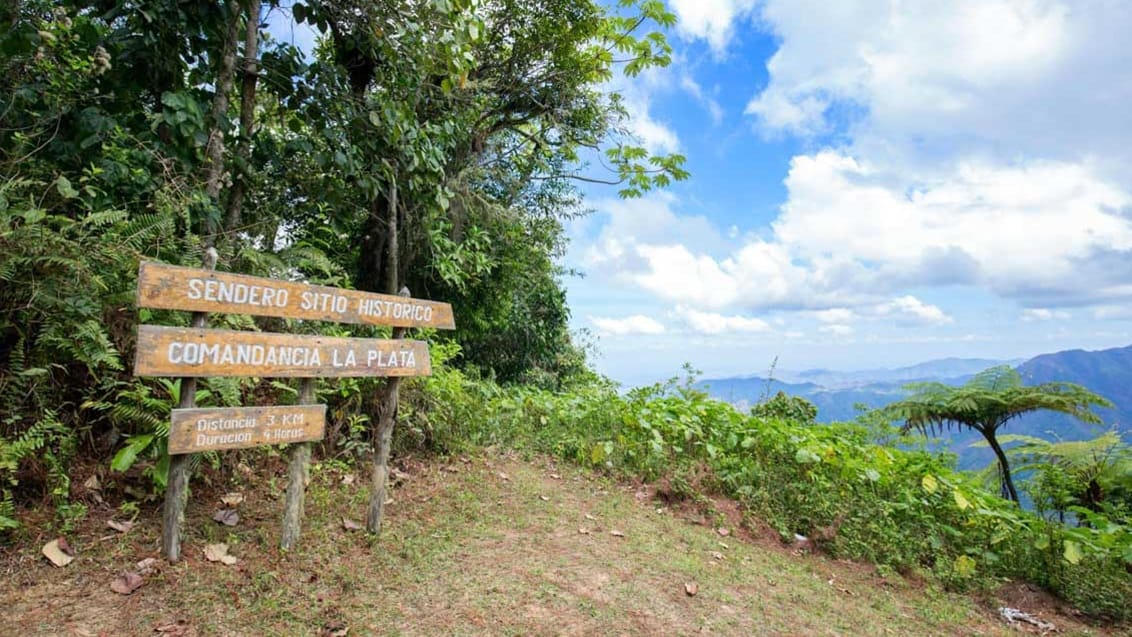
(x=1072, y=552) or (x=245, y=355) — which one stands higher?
(x=245, y=355)

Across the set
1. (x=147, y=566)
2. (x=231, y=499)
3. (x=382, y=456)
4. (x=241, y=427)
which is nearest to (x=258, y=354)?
(x=241, y=427)

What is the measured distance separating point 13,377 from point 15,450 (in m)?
0.56

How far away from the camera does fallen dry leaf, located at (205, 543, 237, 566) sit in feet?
10.9

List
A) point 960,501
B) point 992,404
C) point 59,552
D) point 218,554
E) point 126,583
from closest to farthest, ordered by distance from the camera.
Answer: point 126,583 < point 59,552 < point 218,554 < point 960,501 < point 992,404

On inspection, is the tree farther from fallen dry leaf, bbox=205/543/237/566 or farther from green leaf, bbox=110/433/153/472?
green leaf, bbox=110/433/153/472

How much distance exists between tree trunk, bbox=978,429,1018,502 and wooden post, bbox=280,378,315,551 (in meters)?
8.55

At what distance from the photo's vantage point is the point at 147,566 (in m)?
3.18

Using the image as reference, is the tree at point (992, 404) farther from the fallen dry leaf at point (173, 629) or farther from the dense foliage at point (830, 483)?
the fallen dry leaf at point (173, 629)

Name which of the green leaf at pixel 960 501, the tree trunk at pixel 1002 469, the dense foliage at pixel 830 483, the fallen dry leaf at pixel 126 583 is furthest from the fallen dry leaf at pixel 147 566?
the tree trunk at pixel 1002 469

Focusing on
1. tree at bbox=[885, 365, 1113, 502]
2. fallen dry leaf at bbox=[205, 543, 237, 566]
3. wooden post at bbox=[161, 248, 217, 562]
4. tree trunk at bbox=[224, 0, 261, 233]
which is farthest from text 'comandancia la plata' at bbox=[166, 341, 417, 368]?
tree at bbox=[885, 365, 1113, 502]

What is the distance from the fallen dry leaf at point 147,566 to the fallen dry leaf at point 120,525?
38 centimetres

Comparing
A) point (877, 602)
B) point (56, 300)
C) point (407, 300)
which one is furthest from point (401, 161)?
point (877, 602)

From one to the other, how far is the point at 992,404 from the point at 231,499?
374 inches

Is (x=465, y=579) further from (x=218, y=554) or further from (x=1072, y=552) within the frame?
(x=1072, y=552)
